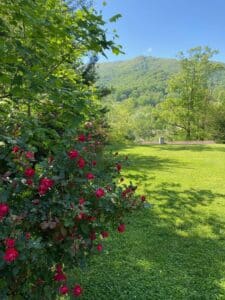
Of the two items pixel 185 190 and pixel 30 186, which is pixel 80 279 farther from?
pixel 185 190

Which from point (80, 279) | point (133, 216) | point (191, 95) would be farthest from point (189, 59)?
point (80, 279)

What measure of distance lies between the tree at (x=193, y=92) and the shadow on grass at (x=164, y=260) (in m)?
26.8

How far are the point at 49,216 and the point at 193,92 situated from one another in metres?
31.0

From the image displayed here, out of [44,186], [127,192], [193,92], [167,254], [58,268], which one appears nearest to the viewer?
[44,186]

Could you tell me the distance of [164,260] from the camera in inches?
149

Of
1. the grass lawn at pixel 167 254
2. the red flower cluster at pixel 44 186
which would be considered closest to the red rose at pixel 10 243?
the red flower cluster at pixel 44 186

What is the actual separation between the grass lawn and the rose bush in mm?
987

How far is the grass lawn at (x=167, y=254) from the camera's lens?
3172 mm

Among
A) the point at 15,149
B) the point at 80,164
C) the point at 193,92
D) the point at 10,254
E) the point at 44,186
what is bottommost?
the point at 10,254

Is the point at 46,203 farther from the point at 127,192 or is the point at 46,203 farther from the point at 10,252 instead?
the point at 127,192

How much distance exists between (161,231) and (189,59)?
29.5m

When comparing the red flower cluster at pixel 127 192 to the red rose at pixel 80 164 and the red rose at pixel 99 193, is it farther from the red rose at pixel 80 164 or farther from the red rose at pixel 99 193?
the red rose at pixel 80 164

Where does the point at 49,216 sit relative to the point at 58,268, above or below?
above

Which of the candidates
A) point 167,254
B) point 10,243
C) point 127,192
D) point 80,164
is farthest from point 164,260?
point 10,243
